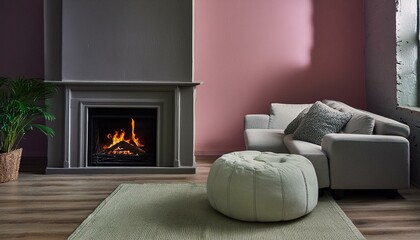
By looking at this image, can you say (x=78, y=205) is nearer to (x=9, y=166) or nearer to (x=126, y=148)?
(x=9, y=166)

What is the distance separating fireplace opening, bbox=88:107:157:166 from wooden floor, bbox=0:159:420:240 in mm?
258

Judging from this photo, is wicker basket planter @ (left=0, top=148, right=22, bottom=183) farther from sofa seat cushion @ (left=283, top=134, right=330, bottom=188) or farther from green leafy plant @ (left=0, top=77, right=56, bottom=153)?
sofa seat cushion @ (left=283, top=134, right=330, bottom=188)

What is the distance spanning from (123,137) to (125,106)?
1.13 ft

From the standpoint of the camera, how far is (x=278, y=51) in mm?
5051

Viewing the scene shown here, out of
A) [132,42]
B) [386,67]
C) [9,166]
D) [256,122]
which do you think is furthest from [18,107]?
[386,67]

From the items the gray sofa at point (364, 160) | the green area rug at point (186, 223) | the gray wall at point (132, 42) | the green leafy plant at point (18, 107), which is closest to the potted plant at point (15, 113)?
the green leafy plant at point (18, 107)

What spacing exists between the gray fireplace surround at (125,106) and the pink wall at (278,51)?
882 millimetres

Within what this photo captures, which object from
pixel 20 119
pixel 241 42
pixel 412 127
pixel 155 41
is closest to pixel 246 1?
pixel 241 42

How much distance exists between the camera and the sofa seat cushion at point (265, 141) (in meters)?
3.86

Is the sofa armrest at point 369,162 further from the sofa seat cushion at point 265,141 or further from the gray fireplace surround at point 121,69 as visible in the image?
the gray fireplace surround at point 121,69

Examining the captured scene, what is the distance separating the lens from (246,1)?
16.6ft

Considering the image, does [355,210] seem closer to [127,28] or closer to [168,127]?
[168,127]

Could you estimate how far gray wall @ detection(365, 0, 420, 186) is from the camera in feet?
12.4

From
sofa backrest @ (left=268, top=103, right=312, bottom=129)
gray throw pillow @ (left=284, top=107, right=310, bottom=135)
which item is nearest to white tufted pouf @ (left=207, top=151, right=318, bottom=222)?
gray throw pillow @ (left=284, top=107, right=310, bottom=135)
